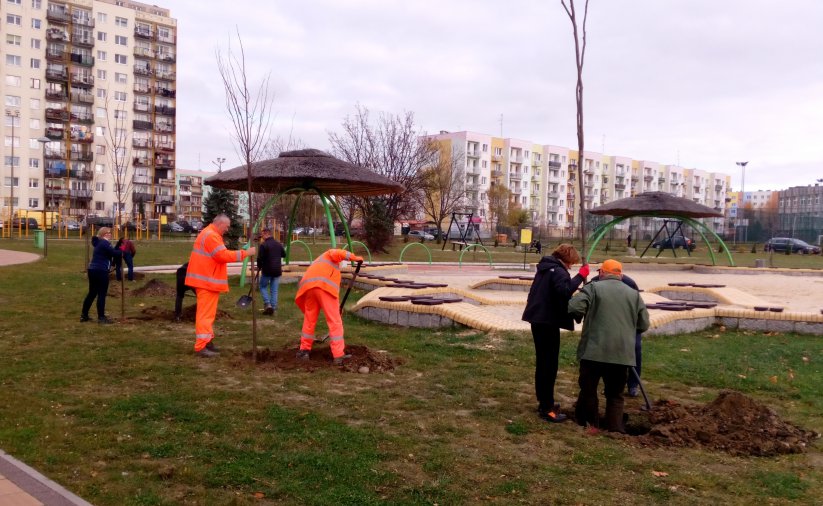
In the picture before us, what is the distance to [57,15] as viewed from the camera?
66750 mm

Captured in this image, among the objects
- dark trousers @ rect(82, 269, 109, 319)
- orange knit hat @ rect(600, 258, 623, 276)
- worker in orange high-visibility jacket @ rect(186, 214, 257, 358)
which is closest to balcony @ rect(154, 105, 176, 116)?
dark trousers @ rect(82, 269, 109, 319)

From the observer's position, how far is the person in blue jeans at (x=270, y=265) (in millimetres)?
10875

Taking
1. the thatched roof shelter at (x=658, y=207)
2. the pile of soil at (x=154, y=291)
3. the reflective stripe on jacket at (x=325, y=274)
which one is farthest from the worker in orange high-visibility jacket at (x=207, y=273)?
the thatched roof shelter at (x=658, y=207)

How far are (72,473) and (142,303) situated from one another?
8680 millimetres

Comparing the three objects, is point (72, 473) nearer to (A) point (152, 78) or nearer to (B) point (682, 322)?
(B) point (682, 322)

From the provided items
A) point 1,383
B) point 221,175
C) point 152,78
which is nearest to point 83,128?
point 152,78

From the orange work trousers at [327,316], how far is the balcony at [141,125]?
73470 mm

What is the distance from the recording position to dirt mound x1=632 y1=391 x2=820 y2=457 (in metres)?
4.79

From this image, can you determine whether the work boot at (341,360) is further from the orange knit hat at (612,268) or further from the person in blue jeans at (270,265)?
the person in blue jeans at (270,265)

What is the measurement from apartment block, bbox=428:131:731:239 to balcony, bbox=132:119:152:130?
34.1 m

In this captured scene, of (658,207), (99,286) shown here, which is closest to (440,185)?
(658,207)

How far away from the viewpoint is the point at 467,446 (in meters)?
4.66

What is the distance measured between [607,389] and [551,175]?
102 m

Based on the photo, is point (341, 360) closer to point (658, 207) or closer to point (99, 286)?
point (99, 286)
